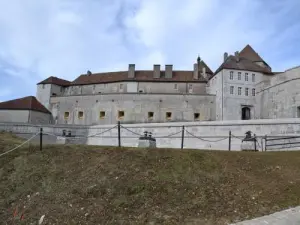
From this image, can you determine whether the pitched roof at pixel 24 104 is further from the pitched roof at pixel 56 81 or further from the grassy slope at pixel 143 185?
the grassy slope at pixel 143 185

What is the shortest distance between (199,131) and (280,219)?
55.3 ft

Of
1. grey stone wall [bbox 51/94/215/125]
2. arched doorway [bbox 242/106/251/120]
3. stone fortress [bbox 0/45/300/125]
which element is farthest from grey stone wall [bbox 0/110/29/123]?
arched doorway [bbox 242/106/251/120]

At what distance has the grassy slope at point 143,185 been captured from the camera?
6.82 meters

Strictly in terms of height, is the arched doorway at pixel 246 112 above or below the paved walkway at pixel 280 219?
above

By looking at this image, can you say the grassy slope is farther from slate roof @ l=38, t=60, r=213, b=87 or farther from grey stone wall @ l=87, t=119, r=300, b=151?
slate roof @ l=38, t=60, r=213, b=87

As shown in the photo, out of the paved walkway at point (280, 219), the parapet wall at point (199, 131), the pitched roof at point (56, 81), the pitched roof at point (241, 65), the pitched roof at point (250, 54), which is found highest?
the pitched roof at point (250, 54)

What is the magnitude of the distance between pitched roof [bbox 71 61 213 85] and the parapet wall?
15081mm

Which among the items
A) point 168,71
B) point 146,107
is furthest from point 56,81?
point 146,107

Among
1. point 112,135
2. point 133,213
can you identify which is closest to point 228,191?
point 133,213

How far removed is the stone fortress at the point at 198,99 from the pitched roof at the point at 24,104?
227 centimetres

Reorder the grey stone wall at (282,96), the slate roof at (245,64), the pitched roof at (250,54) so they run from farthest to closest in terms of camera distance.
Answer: the pitched roof at (250,54) → the slate roof at (245,64) → the grey stone wall at (282,96)

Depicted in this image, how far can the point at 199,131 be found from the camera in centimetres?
2288

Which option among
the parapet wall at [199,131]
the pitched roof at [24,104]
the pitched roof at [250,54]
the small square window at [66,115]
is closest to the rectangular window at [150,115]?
the parapet wall at [199,131]

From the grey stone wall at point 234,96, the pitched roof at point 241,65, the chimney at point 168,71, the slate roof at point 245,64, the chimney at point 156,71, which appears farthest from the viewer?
the chimney at point 156,71
